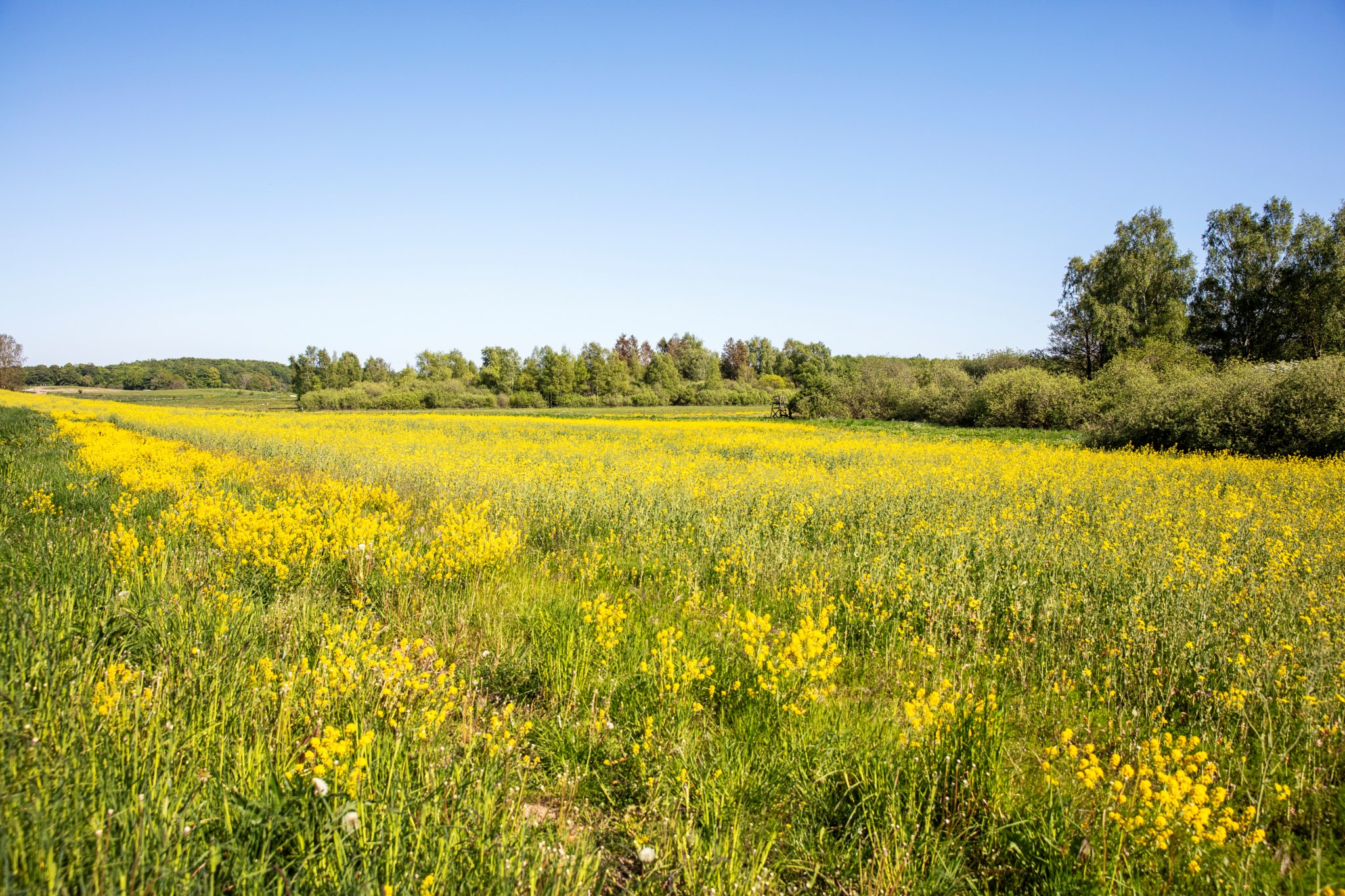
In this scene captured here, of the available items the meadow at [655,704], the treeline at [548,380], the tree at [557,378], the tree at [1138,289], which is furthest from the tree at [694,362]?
the meadow at [655,704]

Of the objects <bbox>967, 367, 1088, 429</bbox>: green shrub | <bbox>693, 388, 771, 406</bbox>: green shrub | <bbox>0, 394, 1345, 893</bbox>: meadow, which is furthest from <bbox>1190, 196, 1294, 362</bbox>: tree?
<bbox>693, 388, 771, 406</bbox>: green shrub

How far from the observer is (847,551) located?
730cm

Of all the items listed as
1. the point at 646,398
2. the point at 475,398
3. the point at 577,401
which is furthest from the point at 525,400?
the point at 646,398

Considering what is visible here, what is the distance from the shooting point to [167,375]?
13388cm

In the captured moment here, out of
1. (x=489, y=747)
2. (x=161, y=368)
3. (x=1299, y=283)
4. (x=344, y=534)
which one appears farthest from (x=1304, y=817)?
(x=161, y=368)

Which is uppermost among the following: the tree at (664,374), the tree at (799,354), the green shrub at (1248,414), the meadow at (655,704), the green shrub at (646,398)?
the tree at (799,354)

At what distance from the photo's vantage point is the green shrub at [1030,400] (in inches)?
1364

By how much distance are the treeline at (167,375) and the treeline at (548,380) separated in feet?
157

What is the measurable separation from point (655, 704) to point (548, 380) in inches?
3677

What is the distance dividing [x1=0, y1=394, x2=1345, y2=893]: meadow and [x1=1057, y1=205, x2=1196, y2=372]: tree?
4044 cm

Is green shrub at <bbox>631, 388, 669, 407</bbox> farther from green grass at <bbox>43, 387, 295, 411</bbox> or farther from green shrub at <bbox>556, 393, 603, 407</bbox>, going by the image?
green grass at <bbox>43, 387, 295, 411</bbox>

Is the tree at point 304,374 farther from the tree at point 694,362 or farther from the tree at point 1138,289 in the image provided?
the tree at point 1138,289

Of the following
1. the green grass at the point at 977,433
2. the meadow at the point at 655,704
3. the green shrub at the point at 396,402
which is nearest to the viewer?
the meadow at the point at 655,704

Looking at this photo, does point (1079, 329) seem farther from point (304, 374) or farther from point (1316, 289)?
point (304, 374)
